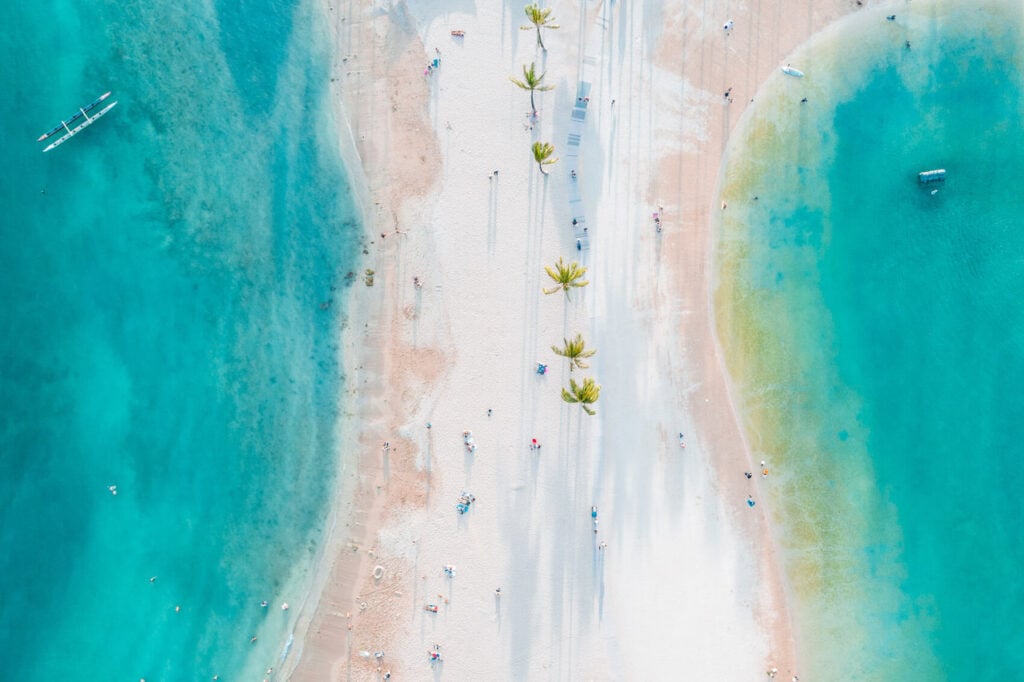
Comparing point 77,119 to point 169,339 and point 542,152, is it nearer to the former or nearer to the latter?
point 169,339

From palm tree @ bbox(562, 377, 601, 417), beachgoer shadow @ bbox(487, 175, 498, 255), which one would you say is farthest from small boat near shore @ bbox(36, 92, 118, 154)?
palm tree @ bbox(562, 377, 601, 417)

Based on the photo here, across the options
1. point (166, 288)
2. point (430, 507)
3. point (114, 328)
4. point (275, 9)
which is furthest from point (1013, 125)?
point (114, 328)

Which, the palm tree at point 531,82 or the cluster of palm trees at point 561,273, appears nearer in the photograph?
the cluster of palm trees at point 561,273

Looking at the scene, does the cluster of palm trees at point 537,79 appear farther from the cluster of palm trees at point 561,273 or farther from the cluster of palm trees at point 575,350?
the cluster of palm trees at point 575,350

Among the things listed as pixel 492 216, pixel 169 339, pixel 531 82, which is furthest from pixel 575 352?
pixel 169 339

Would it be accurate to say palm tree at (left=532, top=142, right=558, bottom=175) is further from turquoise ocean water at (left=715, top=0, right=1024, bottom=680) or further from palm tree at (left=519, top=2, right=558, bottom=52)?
turquoise ocean water at (left=715, top=0, right=1024, bottom=680)

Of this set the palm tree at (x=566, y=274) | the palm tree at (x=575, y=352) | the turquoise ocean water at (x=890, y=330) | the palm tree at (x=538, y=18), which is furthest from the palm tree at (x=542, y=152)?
the turquoise ocean water at (x=890, y=330)
